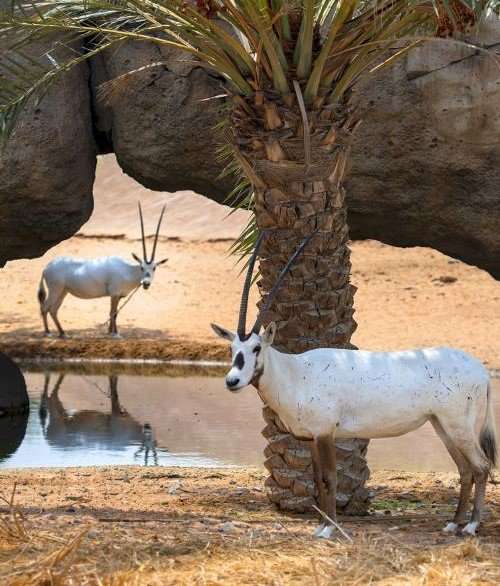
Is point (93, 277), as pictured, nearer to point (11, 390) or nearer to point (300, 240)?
point (11, 390)

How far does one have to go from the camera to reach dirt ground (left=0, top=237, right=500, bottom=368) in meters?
14.6

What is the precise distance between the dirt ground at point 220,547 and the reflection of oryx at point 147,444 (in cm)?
238

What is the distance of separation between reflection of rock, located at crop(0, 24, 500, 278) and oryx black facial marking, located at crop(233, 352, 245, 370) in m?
5.73

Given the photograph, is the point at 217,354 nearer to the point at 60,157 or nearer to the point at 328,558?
the point at 60,157

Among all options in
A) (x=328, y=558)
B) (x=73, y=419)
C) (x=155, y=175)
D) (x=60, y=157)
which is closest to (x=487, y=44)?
(x=155, y=175)

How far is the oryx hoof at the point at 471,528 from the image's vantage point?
18.7ft

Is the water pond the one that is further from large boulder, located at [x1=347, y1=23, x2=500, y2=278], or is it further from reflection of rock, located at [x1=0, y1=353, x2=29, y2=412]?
large boulder, located at [x1=347, y1=23, x2=500, y2=278]

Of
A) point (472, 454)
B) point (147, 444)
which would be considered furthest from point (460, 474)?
point (147, 444)

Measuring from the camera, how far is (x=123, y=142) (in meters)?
11.3

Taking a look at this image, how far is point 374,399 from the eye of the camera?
5703 mm

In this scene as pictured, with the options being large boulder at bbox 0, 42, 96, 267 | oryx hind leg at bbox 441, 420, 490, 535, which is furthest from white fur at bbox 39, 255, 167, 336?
oryx hind leg at bbox 441, 420, 490, 535

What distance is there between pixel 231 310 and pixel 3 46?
727 cm

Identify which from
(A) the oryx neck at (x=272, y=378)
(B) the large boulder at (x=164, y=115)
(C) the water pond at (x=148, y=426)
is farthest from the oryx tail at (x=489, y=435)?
(B) the large boulder at (x=164, y=115)

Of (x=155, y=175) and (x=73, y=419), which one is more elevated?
(x=155, y=175)
